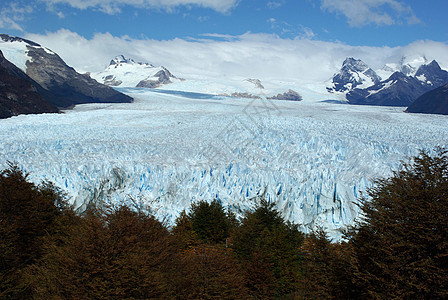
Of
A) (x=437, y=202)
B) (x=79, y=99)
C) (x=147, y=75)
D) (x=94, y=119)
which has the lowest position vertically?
(x=437, y=202)

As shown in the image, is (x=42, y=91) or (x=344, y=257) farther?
(x=42, y=91)

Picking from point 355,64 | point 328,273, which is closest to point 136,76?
point 355,64

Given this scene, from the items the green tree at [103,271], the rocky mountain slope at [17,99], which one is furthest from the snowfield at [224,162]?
the rocky mountain slope at [17,99]

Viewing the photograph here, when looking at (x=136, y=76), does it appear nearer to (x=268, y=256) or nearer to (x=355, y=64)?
(x=355, y=64)

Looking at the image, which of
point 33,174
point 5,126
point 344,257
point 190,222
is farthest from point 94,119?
point 344,257

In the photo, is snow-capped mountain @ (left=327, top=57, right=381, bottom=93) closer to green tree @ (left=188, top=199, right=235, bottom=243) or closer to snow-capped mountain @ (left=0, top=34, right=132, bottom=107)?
snow-capped mountain @ (left=0, top=34, right=132, bottom=107)

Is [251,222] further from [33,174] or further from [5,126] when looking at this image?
[5,126]

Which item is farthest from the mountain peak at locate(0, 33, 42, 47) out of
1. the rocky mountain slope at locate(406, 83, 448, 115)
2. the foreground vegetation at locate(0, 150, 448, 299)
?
the rocky mountain slope at locate(406, 83, 448, 115)
